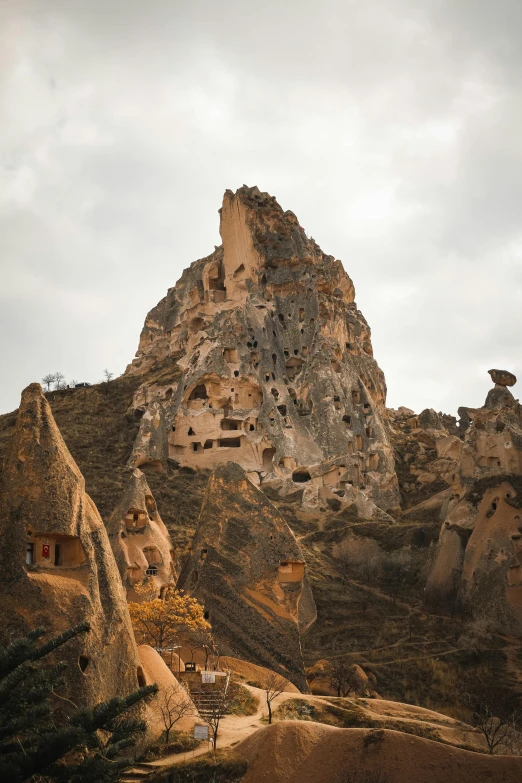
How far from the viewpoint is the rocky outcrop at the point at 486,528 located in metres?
35.8

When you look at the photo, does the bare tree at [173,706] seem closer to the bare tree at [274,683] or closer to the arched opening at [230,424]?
the bare tree at [274,683]

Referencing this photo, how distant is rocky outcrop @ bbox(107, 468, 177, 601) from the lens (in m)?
27.2

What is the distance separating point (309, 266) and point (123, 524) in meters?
45.9

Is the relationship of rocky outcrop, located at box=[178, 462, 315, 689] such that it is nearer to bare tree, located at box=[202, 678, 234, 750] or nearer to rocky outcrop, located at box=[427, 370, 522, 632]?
bare tree, located at box=[202, 678, 234, 750]

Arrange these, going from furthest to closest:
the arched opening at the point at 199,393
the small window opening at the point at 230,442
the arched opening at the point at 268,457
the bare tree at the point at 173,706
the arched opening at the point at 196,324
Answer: the arched opening at the point at 196,324, the arched opening at the point at 199,393, the small window opening at the point at 230,442, the arched opening at the point at 268,457, the bare tree at the point at 173,706

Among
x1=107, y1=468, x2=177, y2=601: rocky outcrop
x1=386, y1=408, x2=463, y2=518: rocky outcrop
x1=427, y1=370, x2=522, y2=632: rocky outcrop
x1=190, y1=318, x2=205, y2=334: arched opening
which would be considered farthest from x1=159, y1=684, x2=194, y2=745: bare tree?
x1=190, y1=318, x2=205, y2=334: arched opening

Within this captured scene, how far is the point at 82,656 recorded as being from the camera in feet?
52.8

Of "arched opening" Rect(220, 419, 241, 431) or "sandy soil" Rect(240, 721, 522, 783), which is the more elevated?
"arched opening" Rect(220, 419, 241, 431)

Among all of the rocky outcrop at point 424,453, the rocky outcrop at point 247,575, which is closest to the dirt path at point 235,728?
the rocky outcrop at point 247,575

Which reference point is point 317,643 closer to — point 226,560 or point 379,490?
point 226,560

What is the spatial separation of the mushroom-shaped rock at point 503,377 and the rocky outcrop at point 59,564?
38.3m

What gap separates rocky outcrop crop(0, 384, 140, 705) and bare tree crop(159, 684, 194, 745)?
90cm

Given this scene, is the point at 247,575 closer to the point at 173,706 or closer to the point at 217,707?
the point at 217,707

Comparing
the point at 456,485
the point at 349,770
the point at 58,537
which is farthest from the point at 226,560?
the point at 456,485
